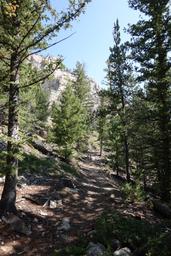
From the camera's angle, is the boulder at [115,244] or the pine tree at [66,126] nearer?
the boulder at [115,244]

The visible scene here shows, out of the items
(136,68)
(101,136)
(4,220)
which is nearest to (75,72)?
(101,136)

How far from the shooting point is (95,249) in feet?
30.6

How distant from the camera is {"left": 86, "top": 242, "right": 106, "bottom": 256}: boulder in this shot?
358 inches

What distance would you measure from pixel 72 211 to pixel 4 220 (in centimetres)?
421

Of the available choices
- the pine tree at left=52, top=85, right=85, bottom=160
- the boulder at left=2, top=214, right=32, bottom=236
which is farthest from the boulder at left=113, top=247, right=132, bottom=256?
the pine tree at left=52, top=85, right=85, bottom=160

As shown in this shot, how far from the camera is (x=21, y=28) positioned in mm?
10164

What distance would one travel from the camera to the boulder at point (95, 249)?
9091mm

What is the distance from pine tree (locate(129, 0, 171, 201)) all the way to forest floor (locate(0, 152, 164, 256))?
12.6 feet

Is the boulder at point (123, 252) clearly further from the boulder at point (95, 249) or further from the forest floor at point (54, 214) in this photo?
the forest floor at point (54, 214)

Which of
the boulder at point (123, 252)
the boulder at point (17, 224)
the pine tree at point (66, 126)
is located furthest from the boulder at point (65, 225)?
the pine tree at point (66, 126)

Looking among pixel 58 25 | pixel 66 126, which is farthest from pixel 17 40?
pixel 66 126

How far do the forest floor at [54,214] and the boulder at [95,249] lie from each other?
25.5 inches

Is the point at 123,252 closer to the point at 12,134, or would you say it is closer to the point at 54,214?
the point at 54,214

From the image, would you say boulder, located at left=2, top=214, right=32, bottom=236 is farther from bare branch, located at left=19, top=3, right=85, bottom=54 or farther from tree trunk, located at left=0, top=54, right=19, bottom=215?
bare branch, located at left=19, top=3, right=85, bottom=54
